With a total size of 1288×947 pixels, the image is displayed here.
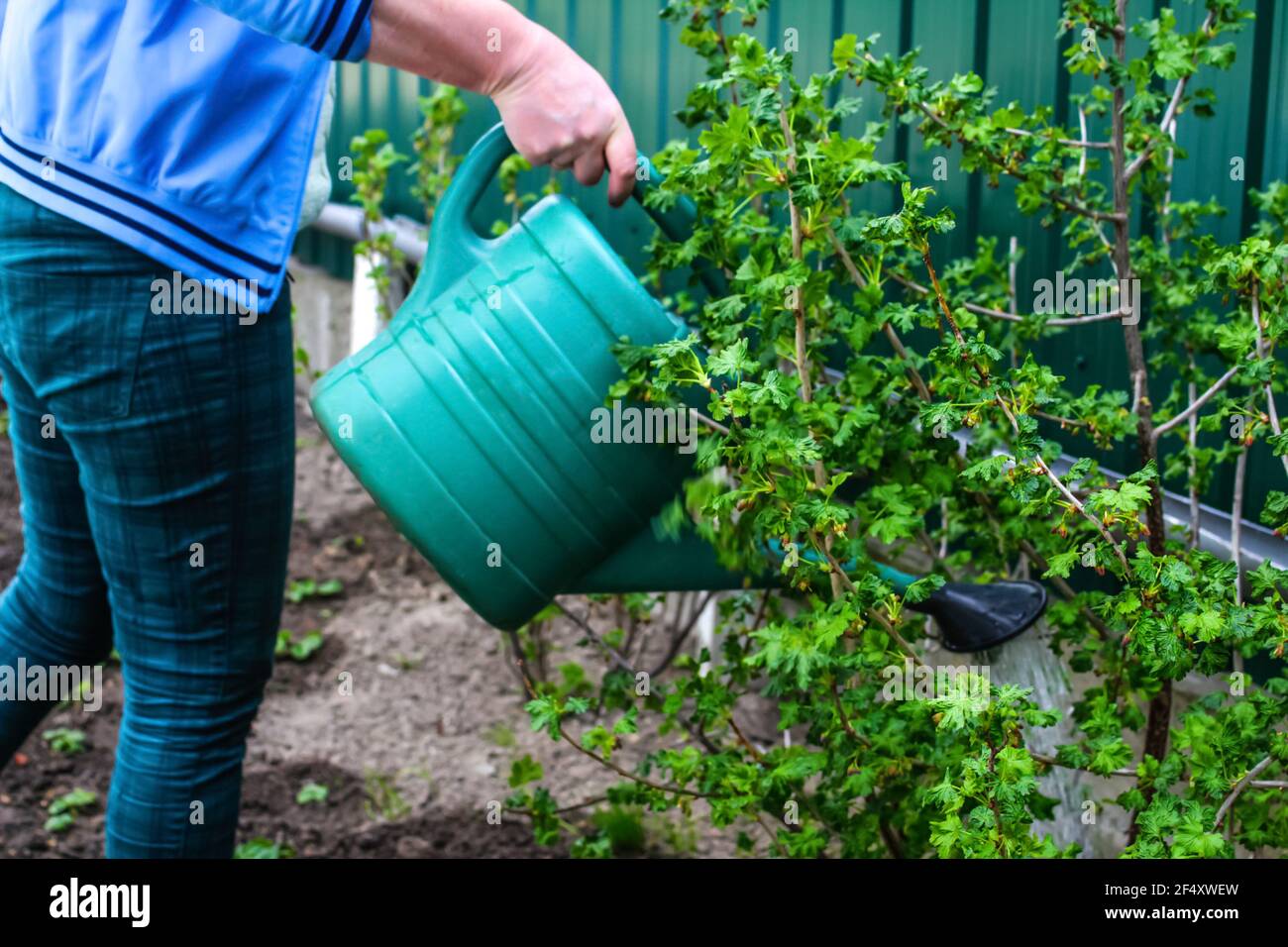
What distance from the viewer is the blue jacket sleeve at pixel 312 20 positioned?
1506mm

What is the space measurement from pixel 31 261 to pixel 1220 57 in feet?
4.43

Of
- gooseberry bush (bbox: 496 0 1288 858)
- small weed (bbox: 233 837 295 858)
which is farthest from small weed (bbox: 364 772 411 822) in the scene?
gooseberry bush (bbox: 496 0 1288 858)

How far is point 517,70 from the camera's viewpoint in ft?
5.23

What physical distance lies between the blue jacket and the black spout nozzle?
0.88 m

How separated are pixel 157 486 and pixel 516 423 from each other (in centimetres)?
45

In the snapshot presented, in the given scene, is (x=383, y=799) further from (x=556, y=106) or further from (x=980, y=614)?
(x=556, y=106)

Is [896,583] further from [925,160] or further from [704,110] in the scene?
[925,160]

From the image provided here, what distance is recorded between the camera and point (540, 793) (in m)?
2.15

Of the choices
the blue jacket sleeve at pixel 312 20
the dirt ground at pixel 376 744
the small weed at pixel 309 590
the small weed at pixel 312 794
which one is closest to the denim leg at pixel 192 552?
the blue jacket sleeve at pixel 312 20

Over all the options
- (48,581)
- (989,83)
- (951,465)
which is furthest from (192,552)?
(989,83)

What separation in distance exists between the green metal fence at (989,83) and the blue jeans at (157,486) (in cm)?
124

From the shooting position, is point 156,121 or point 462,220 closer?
point 156,121

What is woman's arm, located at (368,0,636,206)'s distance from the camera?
5.16 ft
